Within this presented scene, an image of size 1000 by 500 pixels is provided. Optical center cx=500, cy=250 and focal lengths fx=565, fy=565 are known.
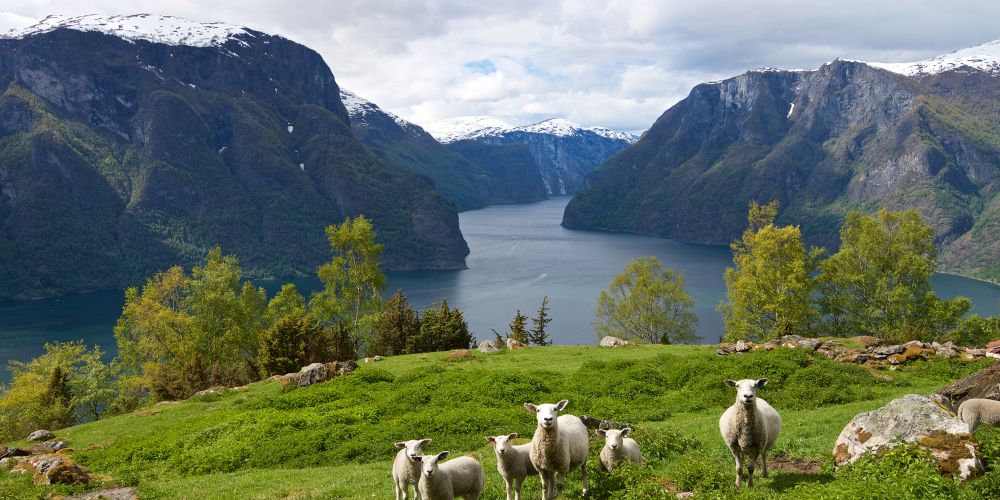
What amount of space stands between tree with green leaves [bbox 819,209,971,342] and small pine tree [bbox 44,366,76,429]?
217 feet

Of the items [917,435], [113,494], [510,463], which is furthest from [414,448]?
[917,435]

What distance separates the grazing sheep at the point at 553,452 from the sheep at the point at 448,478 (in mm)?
1607

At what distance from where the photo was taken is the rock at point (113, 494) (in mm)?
16609

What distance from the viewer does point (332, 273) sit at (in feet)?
190

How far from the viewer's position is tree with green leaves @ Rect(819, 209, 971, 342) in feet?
167

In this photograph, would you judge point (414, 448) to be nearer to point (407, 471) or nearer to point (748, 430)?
point (407, 471)

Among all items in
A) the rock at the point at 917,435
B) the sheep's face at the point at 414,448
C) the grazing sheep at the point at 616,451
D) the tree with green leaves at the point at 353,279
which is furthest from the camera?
the tree with green leaves at the point at 353,279

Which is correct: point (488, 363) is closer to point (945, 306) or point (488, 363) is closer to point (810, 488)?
point (810, 488)

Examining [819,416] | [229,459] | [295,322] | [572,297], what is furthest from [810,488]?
[572,297]

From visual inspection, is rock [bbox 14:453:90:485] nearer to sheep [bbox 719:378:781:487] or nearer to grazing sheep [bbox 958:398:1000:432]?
sheep [bbox 719:378:781:487]

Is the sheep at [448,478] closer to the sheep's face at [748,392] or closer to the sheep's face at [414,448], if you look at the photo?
the sheep's face at [414,448]

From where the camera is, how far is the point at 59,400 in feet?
146

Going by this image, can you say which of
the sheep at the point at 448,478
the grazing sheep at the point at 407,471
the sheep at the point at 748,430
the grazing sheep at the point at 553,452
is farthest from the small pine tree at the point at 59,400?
the sheep at the point at 748,430

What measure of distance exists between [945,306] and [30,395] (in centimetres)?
8029
